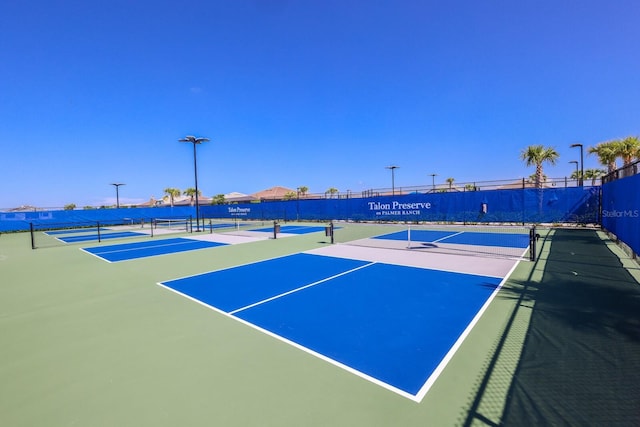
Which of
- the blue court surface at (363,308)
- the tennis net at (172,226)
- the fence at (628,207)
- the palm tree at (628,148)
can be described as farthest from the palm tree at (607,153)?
the tennis net at (172,226)

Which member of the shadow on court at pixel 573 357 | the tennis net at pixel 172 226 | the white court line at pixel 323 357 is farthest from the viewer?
the tennis net at pixel 172 226

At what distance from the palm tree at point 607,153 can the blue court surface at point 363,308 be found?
20.3 metres

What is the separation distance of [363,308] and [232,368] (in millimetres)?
2769

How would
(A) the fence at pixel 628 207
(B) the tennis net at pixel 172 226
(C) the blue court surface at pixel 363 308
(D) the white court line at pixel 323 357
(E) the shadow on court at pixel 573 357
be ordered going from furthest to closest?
(B) the tennis net at pixel 172 226 → (A) the fence at pixel 628 207 → (C) the blue court surface at pixel 363 308 → (D) the white court line at pixel 323 357 → (E) the shadow on court at pixel 573 357

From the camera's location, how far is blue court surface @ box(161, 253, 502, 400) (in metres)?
3.93

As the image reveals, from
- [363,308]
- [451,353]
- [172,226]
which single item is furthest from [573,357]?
[172,226]

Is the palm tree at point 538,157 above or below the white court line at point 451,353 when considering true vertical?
above

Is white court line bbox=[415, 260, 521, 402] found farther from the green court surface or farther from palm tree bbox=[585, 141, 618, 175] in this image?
palm tree bbox=[585, 141, 618, 175]

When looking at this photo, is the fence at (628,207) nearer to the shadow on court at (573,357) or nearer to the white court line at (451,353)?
the shadow on court at (573,357)

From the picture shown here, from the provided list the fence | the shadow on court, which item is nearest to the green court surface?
the shadow on court

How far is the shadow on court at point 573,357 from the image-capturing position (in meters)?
2.89

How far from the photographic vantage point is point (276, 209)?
116 ft

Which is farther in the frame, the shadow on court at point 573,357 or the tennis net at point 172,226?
the tennis net at point 172,226

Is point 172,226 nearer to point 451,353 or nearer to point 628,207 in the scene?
point 451,353
